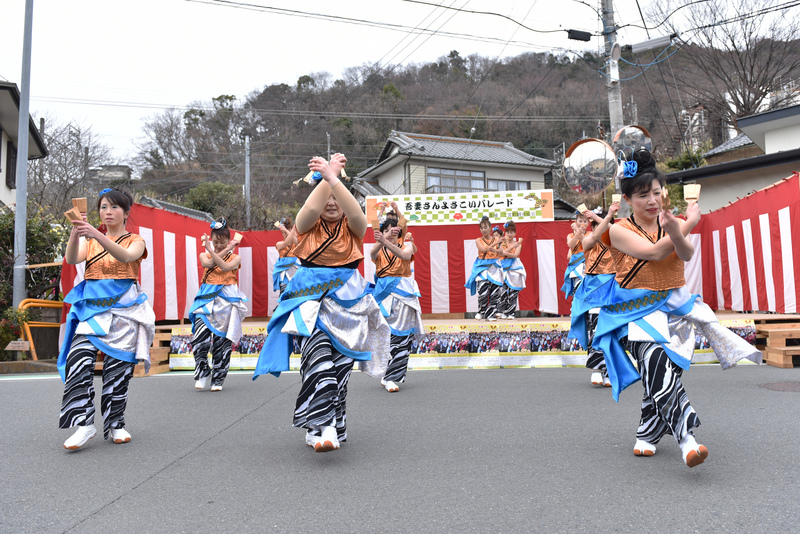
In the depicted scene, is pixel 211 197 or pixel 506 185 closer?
pixel 211 197

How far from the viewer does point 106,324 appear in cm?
442

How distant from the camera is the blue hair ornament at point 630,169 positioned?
11.9ft

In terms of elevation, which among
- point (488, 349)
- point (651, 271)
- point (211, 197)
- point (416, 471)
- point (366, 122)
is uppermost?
point (366, 122)

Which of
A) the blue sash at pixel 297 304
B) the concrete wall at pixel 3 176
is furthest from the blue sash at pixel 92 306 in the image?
the concrete wall at pixel 3 176

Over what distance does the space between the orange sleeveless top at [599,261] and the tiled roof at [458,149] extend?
18.6 m

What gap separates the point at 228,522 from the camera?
280cm

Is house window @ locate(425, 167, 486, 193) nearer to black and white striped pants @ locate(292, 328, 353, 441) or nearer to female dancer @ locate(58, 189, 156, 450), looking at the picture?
female dancer @ locate(58, 189, 156, 450)

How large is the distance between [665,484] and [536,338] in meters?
6.05

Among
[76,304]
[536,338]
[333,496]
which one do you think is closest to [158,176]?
[536,338]

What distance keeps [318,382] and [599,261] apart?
13.7 ft

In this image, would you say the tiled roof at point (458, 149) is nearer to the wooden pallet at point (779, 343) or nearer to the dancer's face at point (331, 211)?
the wooden pallet at point (779, 343)

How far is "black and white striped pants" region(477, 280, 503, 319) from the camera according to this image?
39.3 feet

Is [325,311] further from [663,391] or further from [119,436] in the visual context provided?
[663,391]

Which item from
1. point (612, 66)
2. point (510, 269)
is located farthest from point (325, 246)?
point (612, 66)
